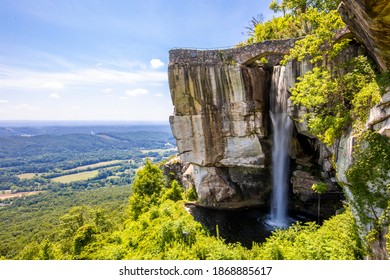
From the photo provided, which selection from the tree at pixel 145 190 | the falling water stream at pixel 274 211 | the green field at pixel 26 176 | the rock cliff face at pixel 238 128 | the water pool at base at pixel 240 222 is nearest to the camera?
the water pool at base at pixel 240 222

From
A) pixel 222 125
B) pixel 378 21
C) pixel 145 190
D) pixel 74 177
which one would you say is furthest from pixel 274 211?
pixel 74 177

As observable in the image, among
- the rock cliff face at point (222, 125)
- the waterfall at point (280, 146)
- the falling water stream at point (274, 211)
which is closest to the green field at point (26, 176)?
the rock cliff face at point (222, 125)

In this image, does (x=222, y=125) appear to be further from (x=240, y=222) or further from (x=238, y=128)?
(x=240, y=222)

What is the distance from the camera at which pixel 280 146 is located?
75.6 ft

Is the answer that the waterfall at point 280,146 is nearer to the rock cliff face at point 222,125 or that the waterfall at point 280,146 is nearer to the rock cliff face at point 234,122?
the rock cliff face at point 234,122

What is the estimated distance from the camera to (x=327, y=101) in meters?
13.0

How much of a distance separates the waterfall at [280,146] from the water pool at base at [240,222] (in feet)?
3.03

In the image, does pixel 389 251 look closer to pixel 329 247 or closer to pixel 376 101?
pixel 329 247

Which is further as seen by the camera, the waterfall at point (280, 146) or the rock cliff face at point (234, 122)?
the waterfall at point (280, 146)

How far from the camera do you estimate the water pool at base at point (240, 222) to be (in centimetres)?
1926

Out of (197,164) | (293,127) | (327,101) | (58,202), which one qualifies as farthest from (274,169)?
(58,202)

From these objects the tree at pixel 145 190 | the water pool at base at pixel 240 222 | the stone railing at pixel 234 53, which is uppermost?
the stone railing at pixel 234 53

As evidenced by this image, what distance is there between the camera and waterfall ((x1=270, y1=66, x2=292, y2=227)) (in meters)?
21.6

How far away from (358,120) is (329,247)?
6146 millimetres
